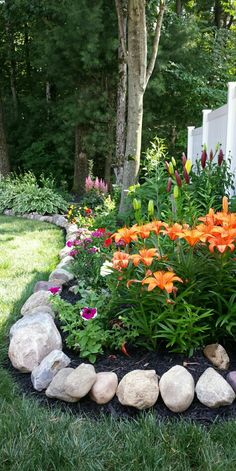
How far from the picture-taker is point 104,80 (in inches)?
515

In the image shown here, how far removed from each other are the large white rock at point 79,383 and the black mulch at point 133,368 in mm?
81

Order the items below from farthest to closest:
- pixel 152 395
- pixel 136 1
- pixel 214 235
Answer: pixel 136 1, pixel 214 235, pixel 152 395

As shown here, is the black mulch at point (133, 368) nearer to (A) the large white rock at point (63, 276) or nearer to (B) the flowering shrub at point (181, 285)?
(B) the flowering shrub at point (181, 285)

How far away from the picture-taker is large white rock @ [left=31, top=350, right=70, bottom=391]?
2.54 meters

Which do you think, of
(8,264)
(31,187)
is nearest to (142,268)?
(8,264)

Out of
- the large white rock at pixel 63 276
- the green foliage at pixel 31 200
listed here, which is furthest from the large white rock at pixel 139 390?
the green foliage at pixel 31 200

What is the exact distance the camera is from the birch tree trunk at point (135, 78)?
18.7 feet

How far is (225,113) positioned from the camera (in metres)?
5.19

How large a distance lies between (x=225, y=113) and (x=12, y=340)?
140 inches

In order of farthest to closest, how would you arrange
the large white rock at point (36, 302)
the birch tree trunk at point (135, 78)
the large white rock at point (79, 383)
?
1. the birch tree trunk at point (135, 78)
2. the large white rock at point (36, 302)
3. the large white rock at point (79, 383)

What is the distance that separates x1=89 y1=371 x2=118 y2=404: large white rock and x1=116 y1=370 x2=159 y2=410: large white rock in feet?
0.17

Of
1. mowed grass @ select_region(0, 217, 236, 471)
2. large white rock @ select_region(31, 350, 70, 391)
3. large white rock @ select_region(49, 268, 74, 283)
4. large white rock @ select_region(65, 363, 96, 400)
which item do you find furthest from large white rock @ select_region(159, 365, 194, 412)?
large white rock @ select_region(49, 268, 74, 283)

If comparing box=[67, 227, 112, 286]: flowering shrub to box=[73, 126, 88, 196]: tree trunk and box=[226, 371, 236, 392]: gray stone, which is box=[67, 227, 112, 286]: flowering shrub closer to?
box=[226, 371, 236, 392]: gray stone

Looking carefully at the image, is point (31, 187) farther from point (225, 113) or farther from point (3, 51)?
point (3, 51)
